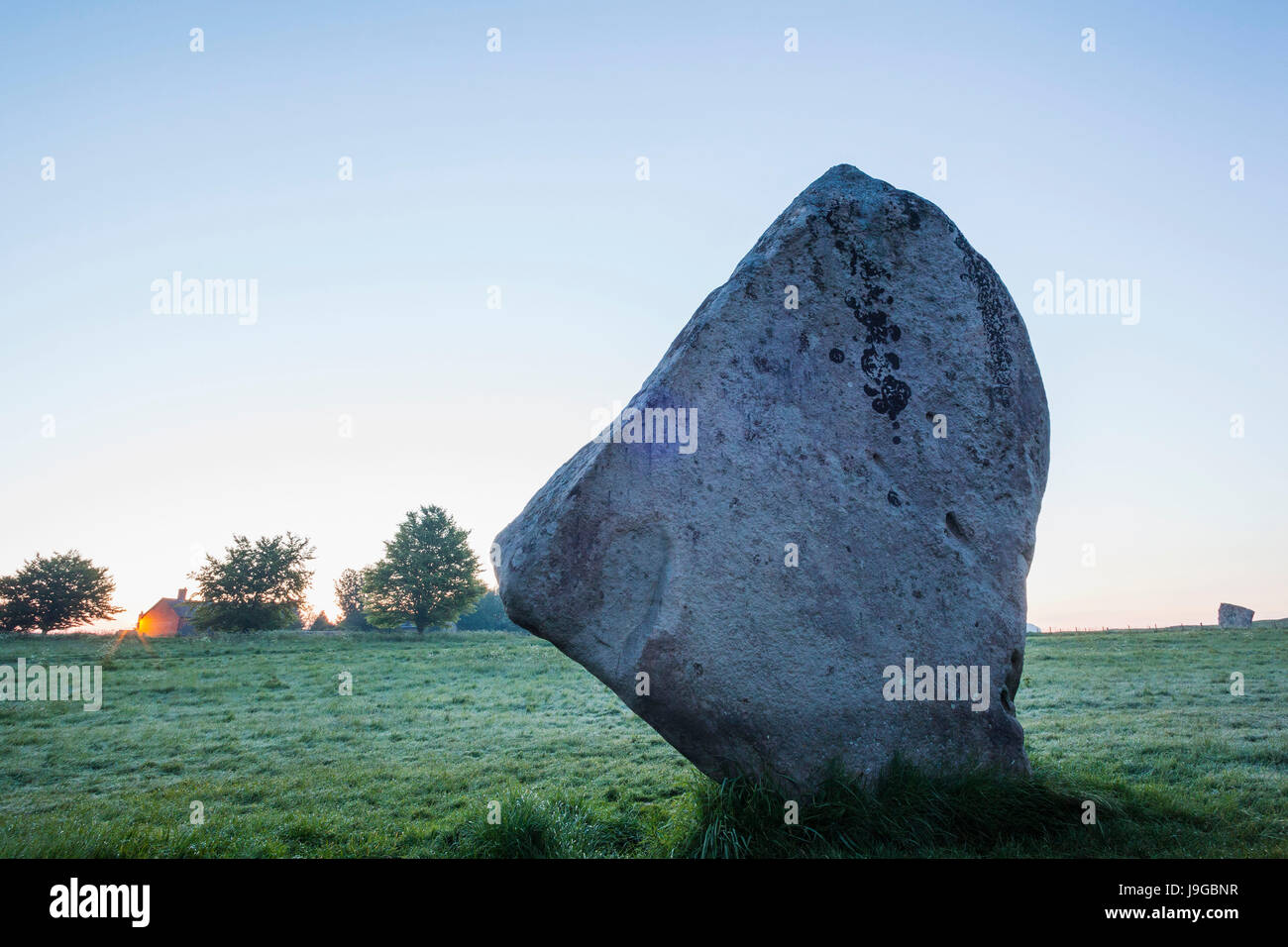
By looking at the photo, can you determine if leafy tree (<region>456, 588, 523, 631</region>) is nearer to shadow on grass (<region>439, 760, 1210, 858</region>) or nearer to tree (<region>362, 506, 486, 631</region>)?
tree (<region>362, 506, 486, 631</region>)

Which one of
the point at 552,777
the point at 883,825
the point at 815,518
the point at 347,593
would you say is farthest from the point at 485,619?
the point at 883,825

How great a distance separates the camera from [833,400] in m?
6.09

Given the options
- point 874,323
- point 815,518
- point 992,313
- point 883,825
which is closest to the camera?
point 883,825

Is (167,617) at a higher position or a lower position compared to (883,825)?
lower

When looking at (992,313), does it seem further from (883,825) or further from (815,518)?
(883,825)

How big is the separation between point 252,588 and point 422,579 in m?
9.10

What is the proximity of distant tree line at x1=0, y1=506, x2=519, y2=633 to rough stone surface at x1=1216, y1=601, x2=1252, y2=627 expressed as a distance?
109ft

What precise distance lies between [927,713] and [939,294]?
11.5 ft

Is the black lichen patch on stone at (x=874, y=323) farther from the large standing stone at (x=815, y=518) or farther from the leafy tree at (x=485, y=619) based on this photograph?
the leafy tree at (x=485, y=619)

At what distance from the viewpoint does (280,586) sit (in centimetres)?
4031

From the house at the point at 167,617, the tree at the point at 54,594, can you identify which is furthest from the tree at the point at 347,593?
the tree at the point at 54,594

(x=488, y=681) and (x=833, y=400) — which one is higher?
(x=833, y=400)
